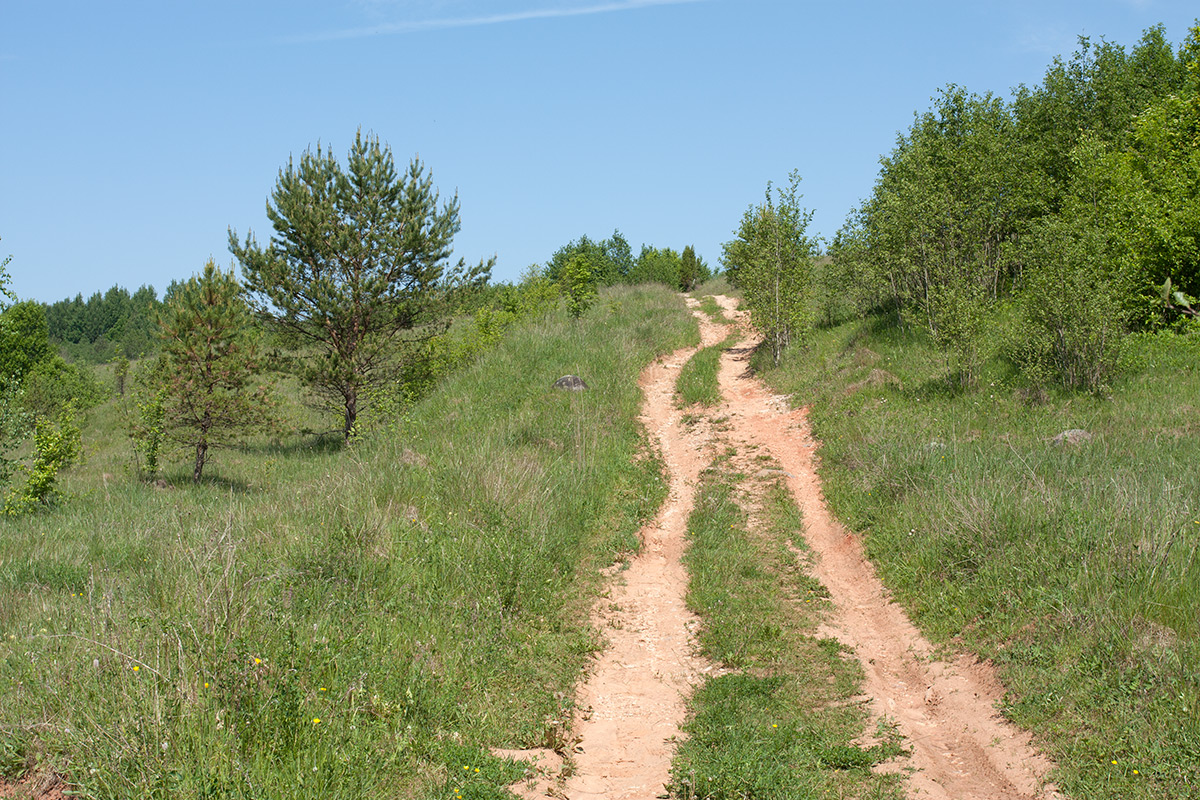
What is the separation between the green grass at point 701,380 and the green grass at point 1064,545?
396 cm

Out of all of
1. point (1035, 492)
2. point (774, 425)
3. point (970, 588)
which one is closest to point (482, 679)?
point (970, 588)

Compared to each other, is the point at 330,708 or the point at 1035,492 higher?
the point at 1035,492

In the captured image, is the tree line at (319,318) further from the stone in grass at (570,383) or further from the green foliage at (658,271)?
the green foliage at (658,271)

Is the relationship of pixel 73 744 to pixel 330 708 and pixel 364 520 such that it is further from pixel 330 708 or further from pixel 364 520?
pixel 364 520

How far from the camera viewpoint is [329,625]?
5.59 m

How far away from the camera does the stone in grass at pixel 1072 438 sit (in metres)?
10.2

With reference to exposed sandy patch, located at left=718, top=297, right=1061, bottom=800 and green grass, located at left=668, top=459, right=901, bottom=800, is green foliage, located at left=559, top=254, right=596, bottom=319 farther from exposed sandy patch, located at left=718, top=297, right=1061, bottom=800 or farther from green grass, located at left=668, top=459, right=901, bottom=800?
green grass, located at left=668, top=459, right=901, bottom=800

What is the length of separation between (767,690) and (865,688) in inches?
35.1

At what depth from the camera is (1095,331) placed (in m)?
12.7

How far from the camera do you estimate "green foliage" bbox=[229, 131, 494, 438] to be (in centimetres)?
2066

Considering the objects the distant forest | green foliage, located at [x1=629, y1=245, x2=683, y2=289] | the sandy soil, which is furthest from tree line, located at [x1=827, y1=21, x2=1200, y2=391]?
the distant forest

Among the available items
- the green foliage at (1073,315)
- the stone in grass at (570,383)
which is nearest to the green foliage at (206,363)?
the stone in grass at (570,383)

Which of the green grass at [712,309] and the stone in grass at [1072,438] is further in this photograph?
the green grass at [712,309]

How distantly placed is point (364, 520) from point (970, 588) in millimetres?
6146
